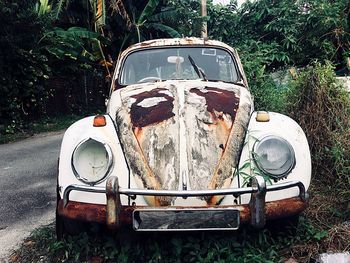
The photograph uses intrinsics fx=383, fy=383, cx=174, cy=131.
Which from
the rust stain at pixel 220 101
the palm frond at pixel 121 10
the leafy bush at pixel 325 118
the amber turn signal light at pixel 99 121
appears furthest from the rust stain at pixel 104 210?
the palm frond at pixel 121 10

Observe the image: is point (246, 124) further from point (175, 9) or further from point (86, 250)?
point (175, 9)

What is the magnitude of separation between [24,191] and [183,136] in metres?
2.76

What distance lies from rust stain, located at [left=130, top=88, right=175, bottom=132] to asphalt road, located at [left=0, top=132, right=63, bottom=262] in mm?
1463

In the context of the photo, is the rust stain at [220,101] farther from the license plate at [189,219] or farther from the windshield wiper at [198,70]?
the license plate at [189,219]

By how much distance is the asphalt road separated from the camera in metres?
3.46

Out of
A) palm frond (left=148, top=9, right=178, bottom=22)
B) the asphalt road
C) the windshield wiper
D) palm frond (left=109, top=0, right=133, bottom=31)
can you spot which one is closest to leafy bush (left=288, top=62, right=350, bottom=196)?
the windshield wiper

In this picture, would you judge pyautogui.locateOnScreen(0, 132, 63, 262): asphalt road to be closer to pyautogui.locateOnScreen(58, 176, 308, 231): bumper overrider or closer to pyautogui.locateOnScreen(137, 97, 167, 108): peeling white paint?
pyautogui.locateOnScreen(58, 176, 308, 231): bumper overrider

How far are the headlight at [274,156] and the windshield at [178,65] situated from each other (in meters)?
1.38

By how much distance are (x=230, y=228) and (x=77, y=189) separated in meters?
0.98

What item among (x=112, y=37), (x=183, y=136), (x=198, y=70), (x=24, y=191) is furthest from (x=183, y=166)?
(x=112, y=37)

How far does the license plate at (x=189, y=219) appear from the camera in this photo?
2.35 meters

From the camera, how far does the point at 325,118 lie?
4.39 metres

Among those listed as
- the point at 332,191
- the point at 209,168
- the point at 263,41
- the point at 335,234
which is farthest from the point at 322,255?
the point at 263,41

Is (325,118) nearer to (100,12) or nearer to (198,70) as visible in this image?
(198,70)
